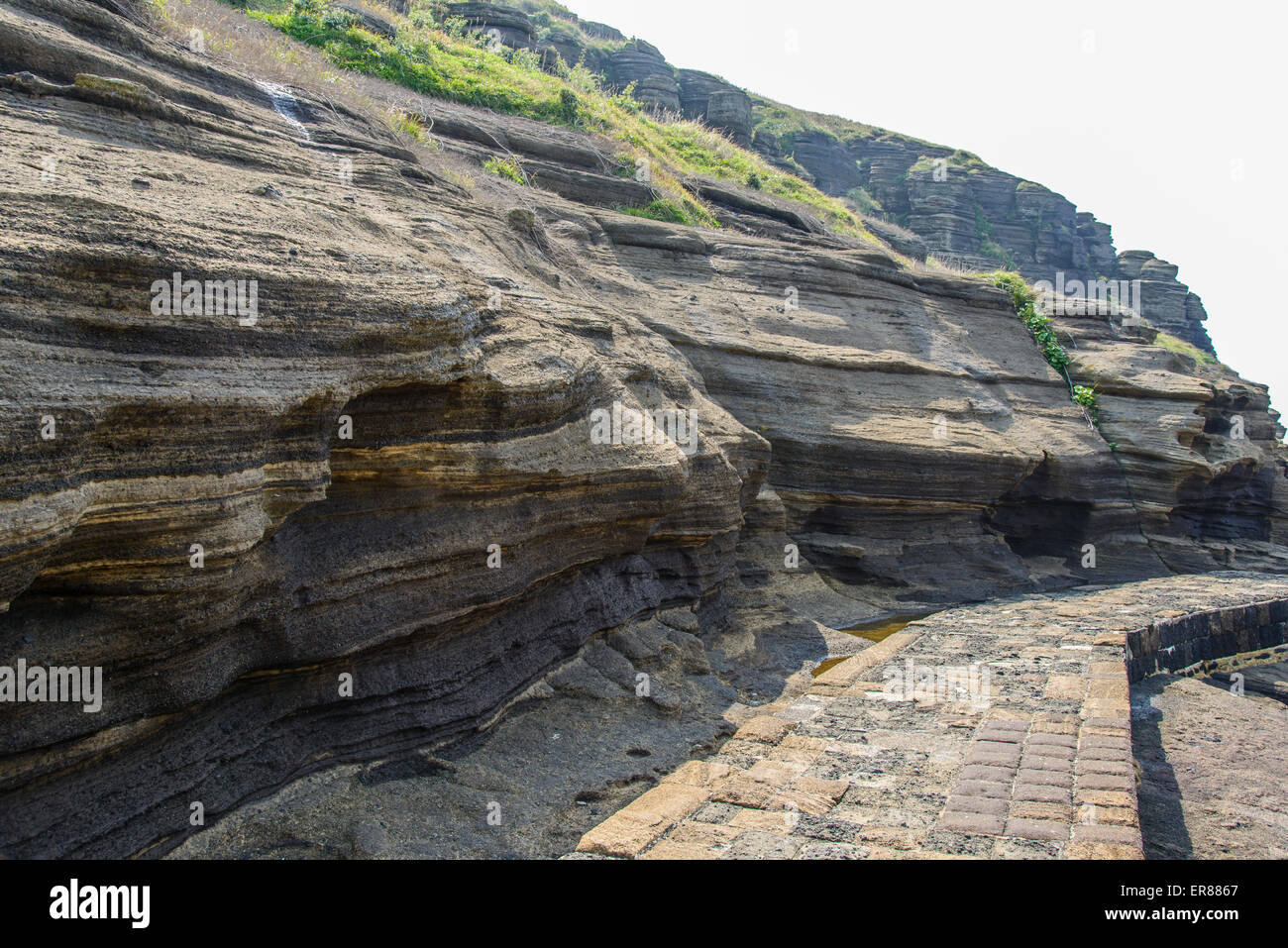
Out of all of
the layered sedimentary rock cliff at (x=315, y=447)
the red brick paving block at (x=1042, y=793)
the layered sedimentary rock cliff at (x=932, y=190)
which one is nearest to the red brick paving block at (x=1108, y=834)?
the red brick paving block at (x=1042, y=793)

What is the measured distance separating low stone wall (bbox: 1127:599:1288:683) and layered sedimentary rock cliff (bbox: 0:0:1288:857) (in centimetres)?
322

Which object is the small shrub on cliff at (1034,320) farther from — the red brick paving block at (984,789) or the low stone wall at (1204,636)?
the red brick paving block at (984,789)

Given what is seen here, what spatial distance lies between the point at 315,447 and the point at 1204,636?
13.1m

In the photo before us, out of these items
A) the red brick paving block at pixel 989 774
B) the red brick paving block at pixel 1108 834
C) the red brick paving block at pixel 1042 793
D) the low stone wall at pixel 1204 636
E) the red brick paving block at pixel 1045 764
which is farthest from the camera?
the low stone wall at pixel 1204 636

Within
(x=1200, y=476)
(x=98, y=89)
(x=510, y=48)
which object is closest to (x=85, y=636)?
(x=98, y=89)

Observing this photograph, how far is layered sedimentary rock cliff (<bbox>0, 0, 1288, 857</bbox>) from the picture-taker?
16.5 ft

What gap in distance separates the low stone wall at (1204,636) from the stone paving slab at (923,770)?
3.76 ft

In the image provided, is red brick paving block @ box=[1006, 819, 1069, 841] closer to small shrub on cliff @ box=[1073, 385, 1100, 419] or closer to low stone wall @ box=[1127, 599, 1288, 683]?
low stone wall @ box=[1127, 599, 1288, 683]

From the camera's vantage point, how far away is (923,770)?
7031mm

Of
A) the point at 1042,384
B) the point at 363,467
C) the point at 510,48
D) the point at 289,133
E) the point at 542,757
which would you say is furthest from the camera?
the point at 510,48

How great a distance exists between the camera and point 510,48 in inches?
1228

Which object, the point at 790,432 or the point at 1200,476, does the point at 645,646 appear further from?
the point at 1200,476

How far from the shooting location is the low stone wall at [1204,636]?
12125 millimetres
